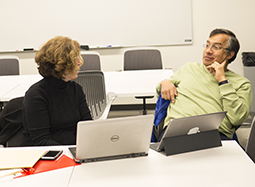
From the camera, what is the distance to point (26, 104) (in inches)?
73.1

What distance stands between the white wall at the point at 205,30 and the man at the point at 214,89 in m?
2.74

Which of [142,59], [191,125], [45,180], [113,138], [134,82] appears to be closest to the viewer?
[45,180]

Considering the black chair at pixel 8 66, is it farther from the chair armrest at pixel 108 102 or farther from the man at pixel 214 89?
the man at pixel 214 89

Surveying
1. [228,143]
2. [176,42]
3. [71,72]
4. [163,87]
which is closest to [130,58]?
[176,42]

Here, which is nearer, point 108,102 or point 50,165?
point 50,165

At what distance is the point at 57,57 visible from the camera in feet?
6.22

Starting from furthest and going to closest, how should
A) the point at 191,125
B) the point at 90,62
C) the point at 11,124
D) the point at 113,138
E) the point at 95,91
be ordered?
the point at 90,62
the point at 95,91
the point at 11,124
the point at 191,125
the point at 113,138

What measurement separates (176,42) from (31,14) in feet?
7.48

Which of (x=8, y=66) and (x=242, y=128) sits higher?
(x=8, y=66)

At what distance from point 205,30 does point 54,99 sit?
12.0 ft

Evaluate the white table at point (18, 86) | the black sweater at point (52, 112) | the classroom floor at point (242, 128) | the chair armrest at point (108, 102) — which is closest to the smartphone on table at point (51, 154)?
the black sweater at point (52, 112)

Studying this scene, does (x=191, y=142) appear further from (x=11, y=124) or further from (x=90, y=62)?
(x=90, y=62)

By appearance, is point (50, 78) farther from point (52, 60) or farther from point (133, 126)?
point (133, 126)

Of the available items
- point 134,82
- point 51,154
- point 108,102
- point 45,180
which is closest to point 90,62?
point 134,82
